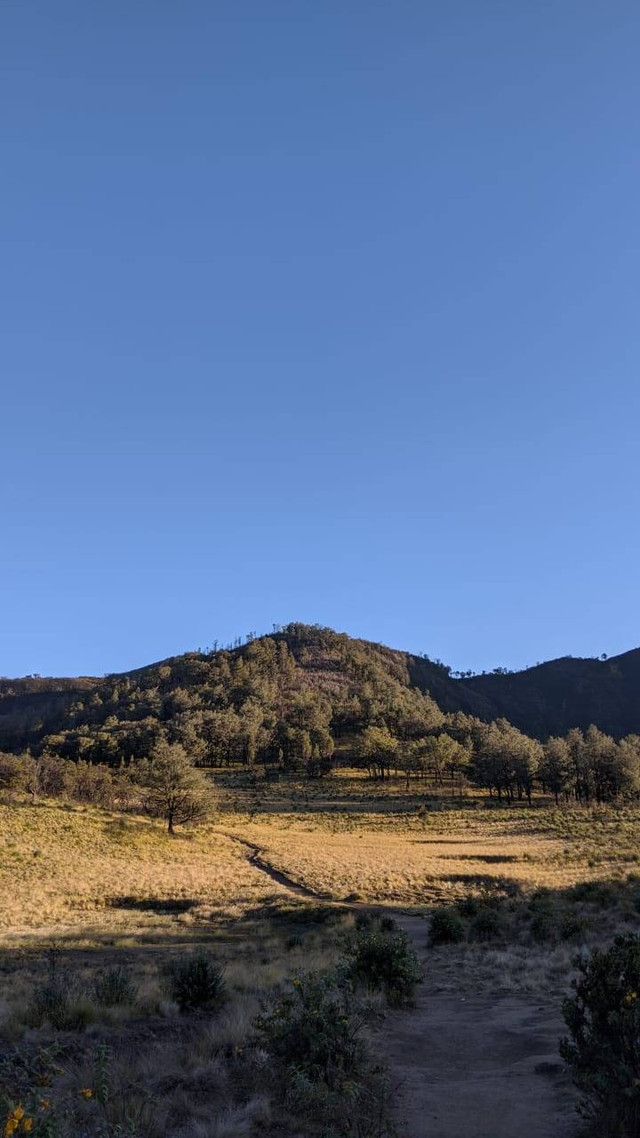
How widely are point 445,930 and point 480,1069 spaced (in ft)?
44.9

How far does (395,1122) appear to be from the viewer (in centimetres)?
661

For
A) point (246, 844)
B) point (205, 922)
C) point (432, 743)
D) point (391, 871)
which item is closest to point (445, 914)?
point (205, 922)

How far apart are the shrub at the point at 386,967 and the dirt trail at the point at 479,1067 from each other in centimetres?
42

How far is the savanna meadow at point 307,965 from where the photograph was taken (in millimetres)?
6543

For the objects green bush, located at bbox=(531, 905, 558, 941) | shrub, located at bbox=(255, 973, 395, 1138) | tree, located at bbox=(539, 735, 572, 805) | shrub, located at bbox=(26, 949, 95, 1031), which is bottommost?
tree, located at bbox=(539, 735, 572, 805)

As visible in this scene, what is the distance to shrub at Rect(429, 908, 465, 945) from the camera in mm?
20828

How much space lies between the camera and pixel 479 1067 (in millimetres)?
8672

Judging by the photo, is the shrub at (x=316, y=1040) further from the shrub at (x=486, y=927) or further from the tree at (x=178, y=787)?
the tree at (x=178, y=787)

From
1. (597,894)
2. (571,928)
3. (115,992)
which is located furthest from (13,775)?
(115,992)

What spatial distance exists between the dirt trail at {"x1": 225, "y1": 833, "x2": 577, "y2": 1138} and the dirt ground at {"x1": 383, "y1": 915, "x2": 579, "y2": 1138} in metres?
0.01

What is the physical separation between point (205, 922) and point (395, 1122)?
2383 cm

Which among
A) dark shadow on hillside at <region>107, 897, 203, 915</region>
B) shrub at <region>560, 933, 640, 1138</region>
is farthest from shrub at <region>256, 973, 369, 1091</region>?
dark shadow on hillside at <region>107, 897, 203, 915</region>

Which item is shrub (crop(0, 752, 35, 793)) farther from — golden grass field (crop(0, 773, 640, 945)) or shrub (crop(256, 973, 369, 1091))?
shrub (crop(256, 973, 369, 1091))

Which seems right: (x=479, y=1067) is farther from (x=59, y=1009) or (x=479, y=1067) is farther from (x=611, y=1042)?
(x=59, y=1009)
